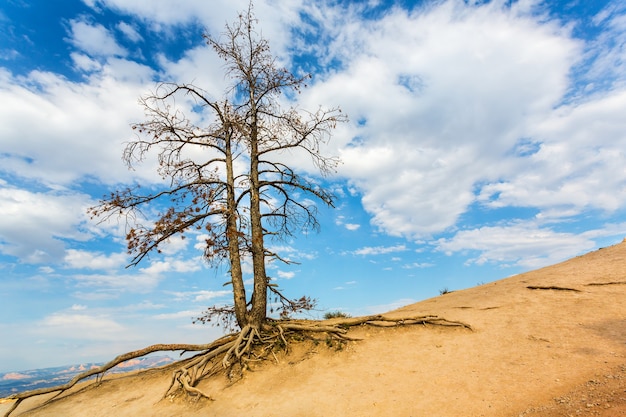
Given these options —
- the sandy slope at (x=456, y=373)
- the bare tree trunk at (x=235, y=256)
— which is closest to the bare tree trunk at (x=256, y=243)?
the bare tree trunk at (x=235, y=256)

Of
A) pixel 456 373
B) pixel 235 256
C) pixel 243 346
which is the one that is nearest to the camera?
pixel 456 373

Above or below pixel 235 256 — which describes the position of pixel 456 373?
below

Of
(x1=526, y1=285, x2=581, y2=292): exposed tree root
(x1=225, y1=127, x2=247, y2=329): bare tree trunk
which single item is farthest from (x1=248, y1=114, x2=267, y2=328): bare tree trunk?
(x1=526, y1=285, x2=581, y2=292): exposed tree root

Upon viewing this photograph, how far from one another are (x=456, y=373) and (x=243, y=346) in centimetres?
633

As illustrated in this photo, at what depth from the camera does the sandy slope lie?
23.6 ft

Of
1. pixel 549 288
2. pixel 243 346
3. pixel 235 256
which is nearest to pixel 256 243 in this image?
pixel 235 256

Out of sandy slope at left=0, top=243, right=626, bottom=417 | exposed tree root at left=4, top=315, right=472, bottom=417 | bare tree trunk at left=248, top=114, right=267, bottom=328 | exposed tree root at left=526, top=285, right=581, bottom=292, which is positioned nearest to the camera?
sandy slope at left=0, top=243, right=626, bottom=417

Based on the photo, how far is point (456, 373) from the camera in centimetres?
856

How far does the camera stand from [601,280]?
13133mm

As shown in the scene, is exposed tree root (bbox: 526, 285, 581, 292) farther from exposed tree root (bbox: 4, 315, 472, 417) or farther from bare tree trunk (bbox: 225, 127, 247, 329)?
bare tree trunk (bbox: 225, 127, 247, 329)

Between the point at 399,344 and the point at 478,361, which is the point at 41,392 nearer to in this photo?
the point at 399,344

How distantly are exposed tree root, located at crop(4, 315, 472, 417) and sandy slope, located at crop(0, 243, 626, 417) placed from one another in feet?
1.34

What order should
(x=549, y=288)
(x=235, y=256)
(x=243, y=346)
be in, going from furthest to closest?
1. (x=549, y=288)
2. (x=235, y=256)
3. (x=243, y=346)

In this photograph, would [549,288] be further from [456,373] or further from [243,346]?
[243,346]
